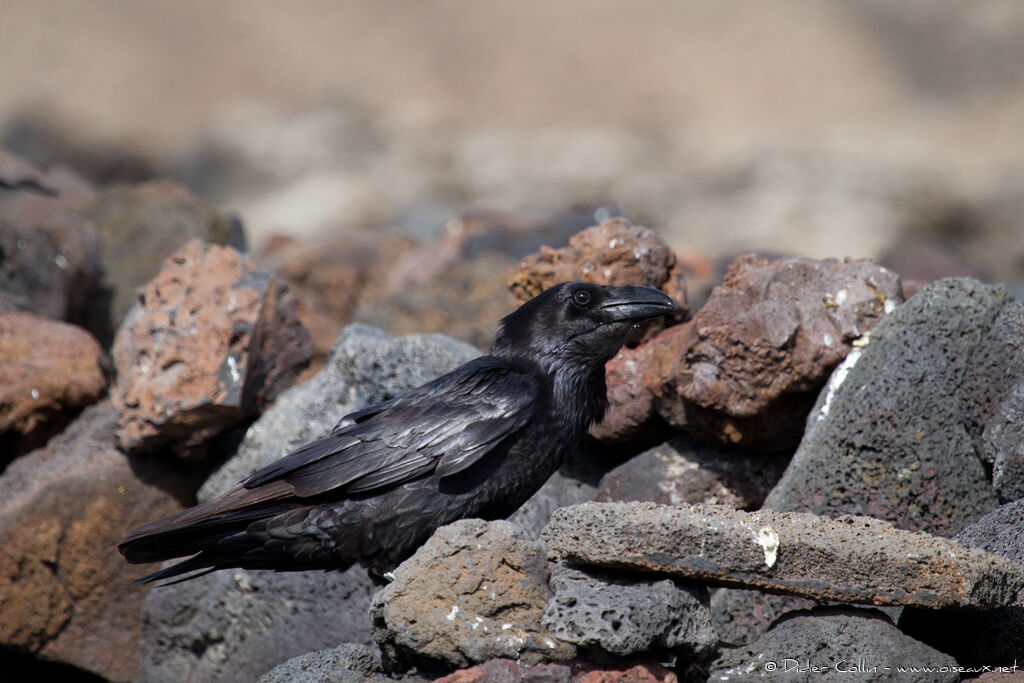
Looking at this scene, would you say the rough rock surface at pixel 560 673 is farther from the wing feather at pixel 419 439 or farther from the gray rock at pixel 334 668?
the wing feather at pixel 419 439

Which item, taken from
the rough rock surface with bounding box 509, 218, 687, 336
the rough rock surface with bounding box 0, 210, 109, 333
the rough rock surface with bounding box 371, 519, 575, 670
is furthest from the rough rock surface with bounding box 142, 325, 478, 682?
the rough rock surface with bounding box 0, 210, 109, 333

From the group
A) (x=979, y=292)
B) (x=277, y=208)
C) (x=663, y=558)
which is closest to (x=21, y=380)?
(x=663, y=558)

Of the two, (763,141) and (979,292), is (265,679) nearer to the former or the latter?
(979,292)

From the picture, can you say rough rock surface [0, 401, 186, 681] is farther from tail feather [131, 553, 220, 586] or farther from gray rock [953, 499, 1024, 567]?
gray rock [953, 499, 1024, 567]

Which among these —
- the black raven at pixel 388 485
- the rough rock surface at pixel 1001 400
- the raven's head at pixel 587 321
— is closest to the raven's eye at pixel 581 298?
the raven's head at pixel 587 321

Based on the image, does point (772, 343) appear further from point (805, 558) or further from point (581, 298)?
point (805, 558)

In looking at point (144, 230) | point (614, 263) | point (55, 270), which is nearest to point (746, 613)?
point (614, 263)

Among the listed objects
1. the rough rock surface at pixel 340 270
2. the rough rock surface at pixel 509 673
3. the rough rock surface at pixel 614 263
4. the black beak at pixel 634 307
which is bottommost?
the rough rock surface at pixel 509 673
